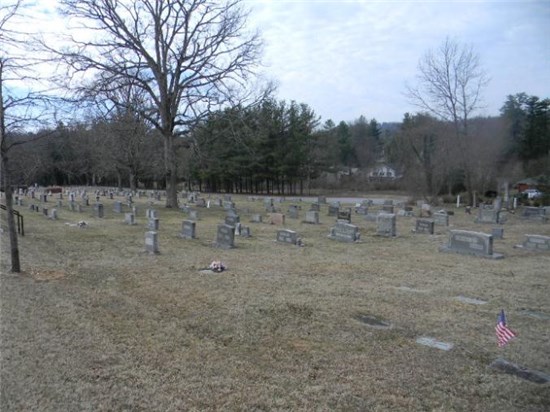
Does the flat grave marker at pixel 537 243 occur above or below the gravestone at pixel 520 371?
below

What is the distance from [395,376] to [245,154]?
49.5 metres

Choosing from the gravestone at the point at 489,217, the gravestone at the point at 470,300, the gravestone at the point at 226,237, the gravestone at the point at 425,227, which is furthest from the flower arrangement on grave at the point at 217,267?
the gravestone at the point at 489,217

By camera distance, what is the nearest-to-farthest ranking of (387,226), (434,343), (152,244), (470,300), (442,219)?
(434,343) → (470,300) → (152,244) → (387,226) → (442,219)

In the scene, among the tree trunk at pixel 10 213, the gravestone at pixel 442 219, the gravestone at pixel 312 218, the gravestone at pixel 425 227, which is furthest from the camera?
the gravestone at pixel 312 218

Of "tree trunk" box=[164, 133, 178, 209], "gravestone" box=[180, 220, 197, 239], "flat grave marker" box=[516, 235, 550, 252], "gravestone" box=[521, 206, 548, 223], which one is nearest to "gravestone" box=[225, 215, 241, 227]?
"gravestone" box=[180, 220, 197, 239]

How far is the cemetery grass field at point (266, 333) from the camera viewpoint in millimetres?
4195

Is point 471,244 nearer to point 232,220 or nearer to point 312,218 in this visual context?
point 232,220

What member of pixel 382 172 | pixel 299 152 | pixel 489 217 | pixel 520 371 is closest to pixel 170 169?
pixel 489 217

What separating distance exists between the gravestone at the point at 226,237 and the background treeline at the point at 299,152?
743 centimetres

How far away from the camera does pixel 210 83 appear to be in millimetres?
27859

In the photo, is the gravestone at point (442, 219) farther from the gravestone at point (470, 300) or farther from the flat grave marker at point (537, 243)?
the gravestone at point (470, 300)

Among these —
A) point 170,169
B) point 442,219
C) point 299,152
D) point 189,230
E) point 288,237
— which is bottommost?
point 442,219

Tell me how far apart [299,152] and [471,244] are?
1613 inches

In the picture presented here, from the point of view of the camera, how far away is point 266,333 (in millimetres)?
5934
